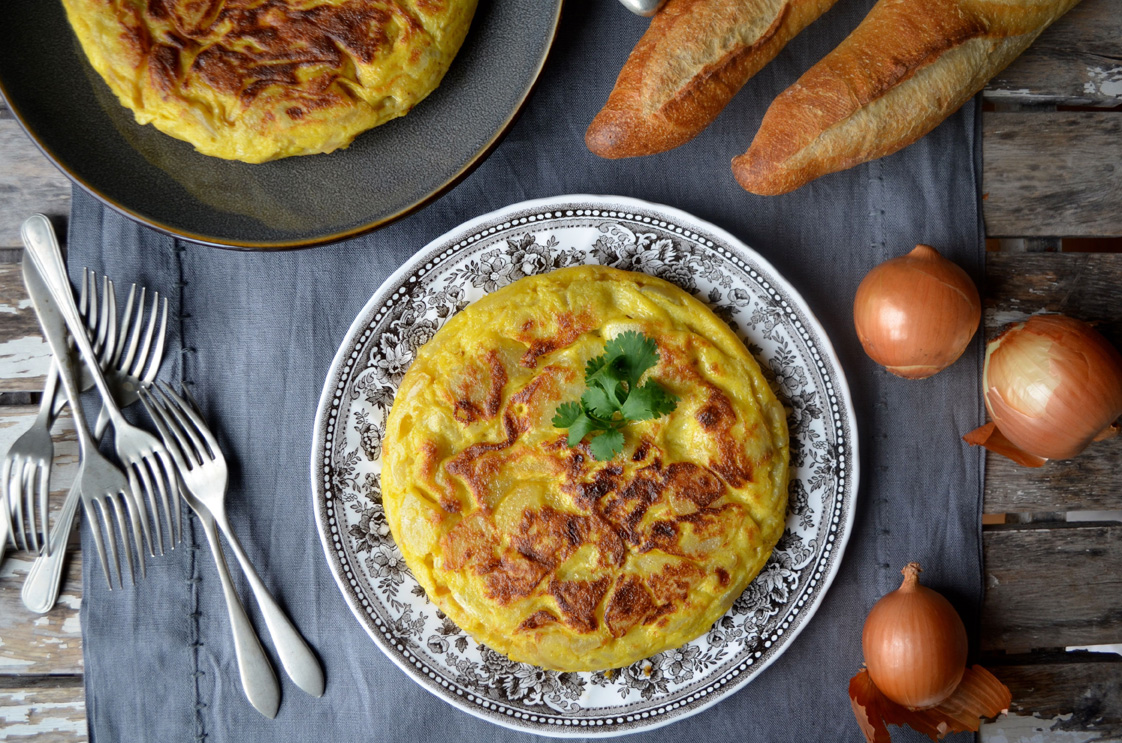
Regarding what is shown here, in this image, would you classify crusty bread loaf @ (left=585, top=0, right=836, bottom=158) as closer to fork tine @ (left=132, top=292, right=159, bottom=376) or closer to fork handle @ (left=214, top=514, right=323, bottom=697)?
fork tine @ (left=132, top=292, right=159, bottom=376)

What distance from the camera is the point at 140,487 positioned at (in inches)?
75.0

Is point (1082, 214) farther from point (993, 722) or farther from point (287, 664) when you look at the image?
point (287, 664)

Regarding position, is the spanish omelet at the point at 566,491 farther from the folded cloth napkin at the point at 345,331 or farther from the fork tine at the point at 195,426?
the fork tine at the point at 195,426

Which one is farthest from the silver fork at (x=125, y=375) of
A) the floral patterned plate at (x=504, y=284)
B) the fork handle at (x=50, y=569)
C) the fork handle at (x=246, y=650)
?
the floral patterned plate at (x=504, y=284)

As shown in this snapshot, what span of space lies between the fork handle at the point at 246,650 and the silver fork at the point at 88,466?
0.64 ft

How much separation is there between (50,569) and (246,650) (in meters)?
0.58

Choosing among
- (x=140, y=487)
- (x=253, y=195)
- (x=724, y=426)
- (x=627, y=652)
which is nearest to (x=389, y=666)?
(x=627, y=652)

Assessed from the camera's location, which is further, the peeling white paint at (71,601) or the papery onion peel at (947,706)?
the peeling white paint at (71,601)

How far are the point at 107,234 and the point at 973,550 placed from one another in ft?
8.31

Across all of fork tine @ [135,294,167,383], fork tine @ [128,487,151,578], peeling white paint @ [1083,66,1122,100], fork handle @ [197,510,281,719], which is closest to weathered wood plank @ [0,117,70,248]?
fork tine @ [135,294,167,383]

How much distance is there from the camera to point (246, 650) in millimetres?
1892

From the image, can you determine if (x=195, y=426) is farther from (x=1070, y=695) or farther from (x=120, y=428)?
(x=1070, y=695)

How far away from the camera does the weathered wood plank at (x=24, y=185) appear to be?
192 centimetres

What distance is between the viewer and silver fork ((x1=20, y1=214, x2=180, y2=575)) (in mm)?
1861
